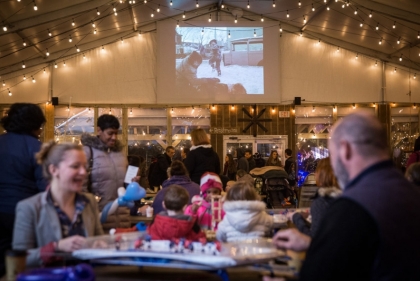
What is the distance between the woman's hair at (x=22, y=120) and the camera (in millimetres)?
3314

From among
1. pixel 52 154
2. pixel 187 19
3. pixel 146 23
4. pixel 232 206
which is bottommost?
pixel 232 206

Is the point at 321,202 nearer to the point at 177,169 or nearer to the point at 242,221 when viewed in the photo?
the point at 242,221

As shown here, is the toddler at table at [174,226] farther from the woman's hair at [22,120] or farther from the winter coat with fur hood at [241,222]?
the woman's hair at [22,120]

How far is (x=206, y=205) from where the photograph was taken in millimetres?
4645

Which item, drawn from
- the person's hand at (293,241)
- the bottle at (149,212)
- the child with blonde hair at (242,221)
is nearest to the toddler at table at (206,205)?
the bottle at (149,212)

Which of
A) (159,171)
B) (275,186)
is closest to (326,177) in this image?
(159,171)

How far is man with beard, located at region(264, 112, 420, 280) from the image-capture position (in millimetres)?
1678

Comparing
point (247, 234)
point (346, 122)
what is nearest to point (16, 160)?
point (247, 234)

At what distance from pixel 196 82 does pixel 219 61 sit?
3.03 ft

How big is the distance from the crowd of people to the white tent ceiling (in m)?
7.25

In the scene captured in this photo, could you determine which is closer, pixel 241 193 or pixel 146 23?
pixel 241 193

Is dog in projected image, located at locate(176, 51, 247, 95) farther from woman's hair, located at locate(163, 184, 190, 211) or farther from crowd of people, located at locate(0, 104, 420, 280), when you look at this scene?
woman's hair, located at locate(163, 184, 190, 211)

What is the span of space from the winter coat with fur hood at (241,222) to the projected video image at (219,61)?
11.8 metres

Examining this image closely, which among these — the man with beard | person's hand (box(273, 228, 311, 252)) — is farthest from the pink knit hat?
the man with beard
